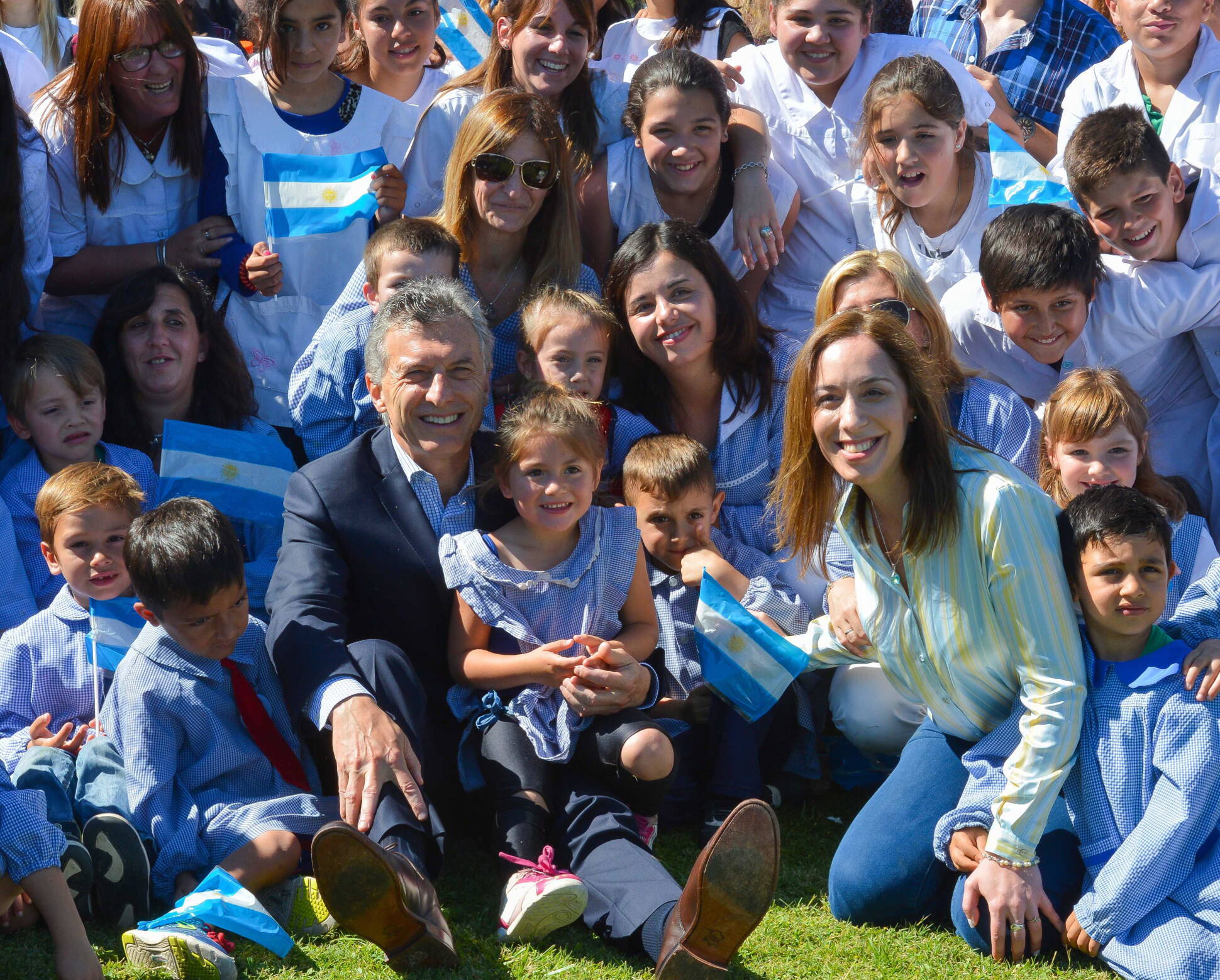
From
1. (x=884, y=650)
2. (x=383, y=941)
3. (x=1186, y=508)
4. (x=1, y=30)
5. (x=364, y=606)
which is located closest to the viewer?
(x=383, y=941)

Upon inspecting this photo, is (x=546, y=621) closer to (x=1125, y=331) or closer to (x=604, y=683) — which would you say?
(x=604, y=683)

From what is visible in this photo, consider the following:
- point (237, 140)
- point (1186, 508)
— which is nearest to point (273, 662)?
point (237, 140)

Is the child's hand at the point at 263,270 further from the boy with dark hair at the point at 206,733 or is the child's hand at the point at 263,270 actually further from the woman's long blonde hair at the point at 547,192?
the boy with dark hair at the point at 206,733

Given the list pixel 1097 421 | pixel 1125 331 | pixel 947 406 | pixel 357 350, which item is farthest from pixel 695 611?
pixel 1125 331

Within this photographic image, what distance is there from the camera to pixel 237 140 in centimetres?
554

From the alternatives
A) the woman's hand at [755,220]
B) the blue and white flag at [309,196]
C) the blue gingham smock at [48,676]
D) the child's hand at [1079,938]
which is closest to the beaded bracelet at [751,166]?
the woman's hand at [755,220]

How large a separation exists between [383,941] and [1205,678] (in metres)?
2.08

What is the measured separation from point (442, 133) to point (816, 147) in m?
1.54

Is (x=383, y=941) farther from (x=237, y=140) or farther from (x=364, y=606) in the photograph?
(x=237, y=140)

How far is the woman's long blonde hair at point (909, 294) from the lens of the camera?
477 centimetres

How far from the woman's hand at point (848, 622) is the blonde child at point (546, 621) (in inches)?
21.2

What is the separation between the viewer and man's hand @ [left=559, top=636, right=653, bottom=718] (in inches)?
155

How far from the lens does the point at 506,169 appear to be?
5.13m

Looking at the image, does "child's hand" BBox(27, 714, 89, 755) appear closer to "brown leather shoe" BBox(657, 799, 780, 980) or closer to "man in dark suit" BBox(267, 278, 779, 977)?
"man in dark suit" BBox(267, 278, 779, 977)
